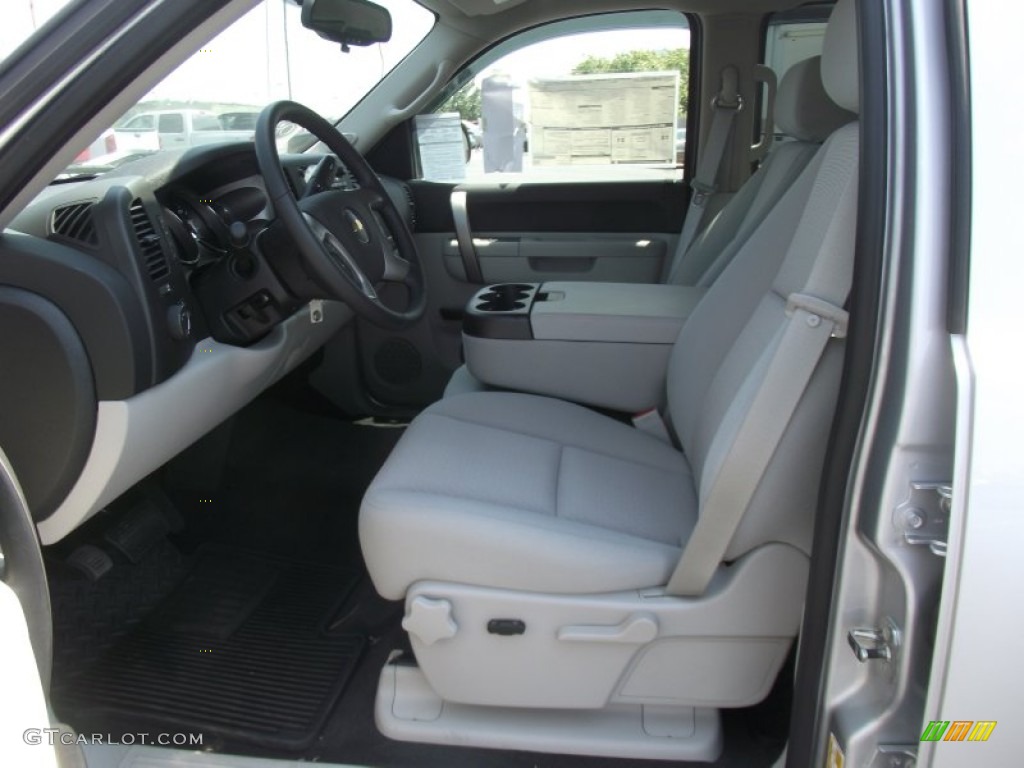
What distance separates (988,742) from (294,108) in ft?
4.72

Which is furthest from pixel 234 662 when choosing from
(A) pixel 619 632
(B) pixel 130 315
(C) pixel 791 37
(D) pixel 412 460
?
(C) pixel 791 37

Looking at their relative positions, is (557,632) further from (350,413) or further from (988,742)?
(350,413)

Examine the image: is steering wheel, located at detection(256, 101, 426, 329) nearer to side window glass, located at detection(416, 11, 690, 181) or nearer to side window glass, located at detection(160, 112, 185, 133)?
side window glass, located at detection(160, 112, 185, 133)

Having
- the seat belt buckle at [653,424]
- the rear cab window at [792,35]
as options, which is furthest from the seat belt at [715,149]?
the seat belt buckle at [653,424]

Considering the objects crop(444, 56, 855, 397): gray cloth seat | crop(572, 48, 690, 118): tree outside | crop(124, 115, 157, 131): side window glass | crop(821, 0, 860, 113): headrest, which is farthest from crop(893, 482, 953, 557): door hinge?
crop(572, 48, 690, 118): tree outside

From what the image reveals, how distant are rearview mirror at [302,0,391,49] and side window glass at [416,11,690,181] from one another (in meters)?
0.90

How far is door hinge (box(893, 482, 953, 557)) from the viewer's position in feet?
2.64

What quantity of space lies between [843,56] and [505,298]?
1.10m

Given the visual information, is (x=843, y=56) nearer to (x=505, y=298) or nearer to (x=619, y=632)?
(x=619, y=632)

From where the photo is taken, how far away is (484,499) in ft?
4.11

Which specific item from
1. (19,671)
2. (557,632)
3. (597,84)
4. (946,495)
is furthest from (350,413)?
(946,495)

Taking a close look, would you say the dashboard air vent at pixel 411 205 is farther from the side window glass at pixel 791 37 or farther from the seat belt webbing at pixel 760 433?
the seat belt webbing at pixel 760 433

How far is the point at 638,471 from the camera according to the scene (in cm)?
145

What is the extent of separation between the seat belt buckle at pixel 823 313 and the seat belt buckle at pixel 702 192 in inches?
63.3
